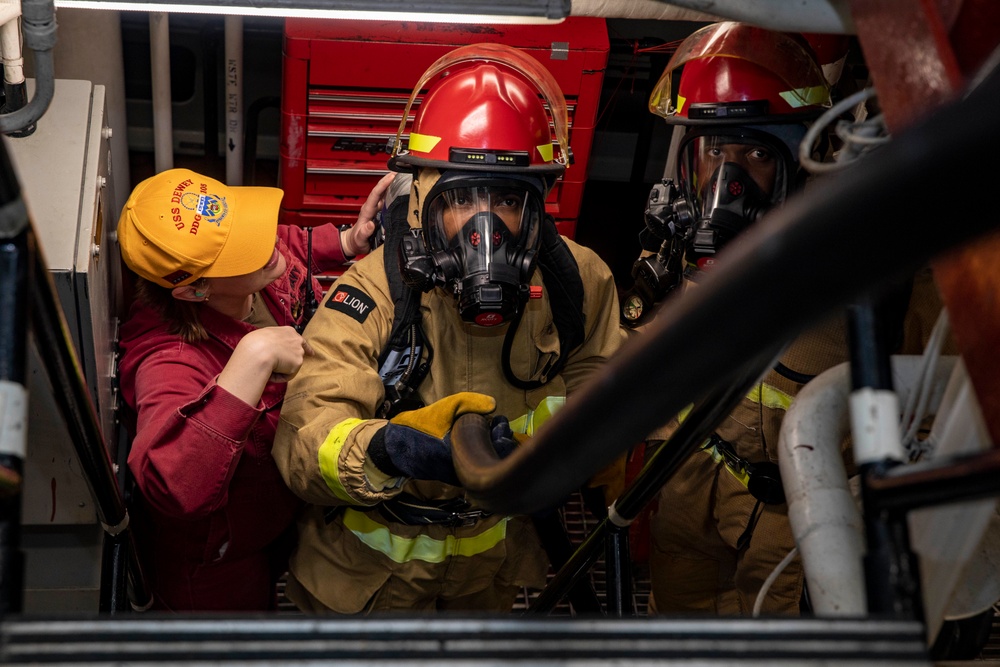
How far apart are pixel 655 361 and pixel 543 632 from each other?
1.19 feet

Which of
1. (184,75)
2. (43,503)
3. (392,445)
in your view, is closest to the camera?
(392,445)

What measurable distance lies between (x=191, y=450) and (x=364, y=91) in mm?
1938

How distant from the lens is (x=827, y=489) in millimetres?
1518

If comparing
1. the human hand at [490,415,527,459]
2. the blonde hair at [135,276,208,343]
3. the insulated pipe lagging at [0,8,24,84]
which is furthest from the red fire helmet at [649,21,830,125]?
the insulated pipe lagging at [0,8,24,84]

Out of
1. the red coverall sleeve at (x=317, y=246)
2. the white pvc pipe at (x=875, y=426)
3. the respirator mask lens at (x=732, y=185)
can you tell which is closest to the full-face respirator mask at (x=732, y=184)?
the respirator mask lens at (x=732, y=185)

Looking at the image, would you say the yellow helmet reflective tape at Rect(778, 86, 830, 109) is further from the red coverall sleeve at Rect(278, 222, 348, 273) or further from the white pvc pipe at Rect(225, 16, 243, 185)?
the white pvc pipe at Rect(225, 16, 243, 185)

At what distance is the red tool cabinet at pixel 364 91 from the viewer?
3.74m

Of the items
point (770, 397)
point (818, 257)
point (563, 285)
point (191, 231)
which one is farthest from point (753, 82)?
point (818, 257)

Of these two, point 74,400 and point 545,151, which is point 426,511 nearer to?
point 545,151

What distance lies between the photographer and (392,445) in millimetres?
2289

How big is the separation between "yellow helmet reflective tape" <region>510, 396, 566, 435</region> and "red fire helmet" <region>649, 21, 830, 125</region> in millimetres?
926

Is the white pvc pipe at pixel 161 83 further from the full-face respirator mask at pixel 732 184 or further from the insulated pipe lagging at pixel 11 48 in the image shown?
the full-face respirator mask at pixel 732 184

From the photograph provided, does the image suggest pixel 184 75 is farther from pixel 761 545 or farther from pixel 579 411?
pixel 579 411

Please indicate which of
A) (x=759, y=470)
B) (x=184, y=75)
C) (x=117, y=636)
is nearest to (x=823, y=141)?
(x=759, y=470)
